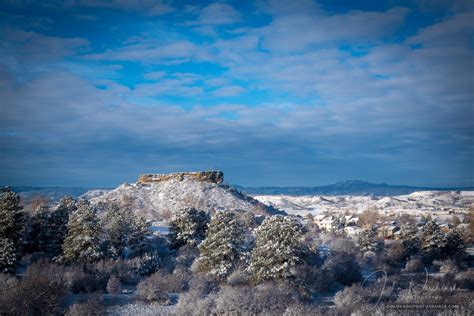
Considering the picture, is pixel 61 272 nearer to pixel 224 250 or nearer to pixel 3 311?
pixel 3 311

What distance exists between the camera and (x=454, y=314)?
13.1 m

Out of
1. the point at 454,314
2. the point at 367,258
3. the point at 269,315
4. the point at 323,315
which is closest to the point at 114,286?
the point at 269,315

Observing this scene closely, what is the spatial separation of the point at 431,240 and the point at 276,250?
54.0ft

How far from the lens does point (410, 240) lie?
30.8 meters

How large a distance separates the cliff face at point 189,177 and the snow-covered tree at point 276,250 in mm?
37945

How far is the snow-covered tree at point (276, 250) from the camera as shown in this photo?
63.8 feet

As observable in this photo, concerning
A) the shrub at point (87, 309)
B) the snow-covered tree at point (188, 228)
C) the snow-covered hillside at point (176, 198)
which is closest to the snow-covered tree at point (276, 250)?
the shrub at point (87, 309)

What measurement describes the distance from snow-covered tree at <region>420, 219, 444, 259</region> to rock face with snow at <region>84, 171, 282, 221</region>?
19.5 metres

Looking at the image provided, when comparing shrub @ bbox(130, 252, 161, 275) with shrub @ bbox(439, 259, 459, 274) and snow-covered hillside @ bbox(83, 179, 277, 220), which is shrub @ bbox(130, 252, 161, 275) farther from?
snow-covered hillside @ bbox(83, 179, 277, 220)

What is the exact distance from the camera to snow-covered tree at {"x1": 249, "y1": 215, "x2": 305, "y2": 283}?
19.4 metres

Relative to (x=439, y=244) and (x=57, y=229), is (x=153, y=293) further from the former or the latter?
(x=439, y=244)

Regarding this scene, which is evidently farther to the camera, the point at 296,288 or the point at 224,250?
the point at 224,250

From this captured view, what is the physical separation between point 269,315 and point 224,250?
859 centimetres

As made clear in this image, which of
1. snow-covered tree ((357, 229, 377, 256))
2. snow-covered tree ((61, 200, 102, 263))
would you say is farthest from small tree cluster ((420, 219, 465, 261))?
snow-covered tree ((61, 200, 102, 263))
